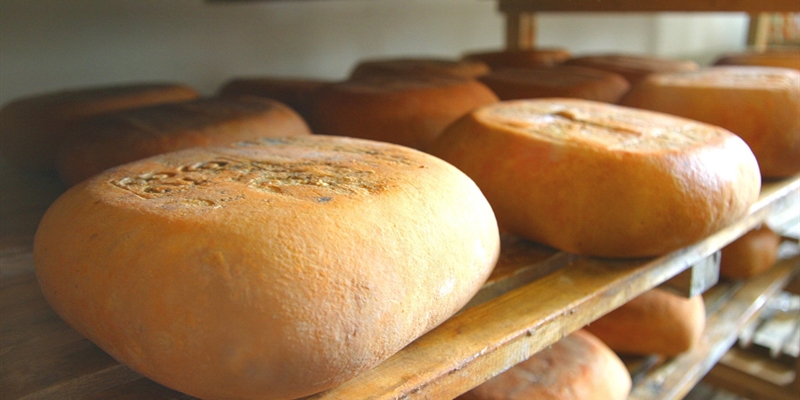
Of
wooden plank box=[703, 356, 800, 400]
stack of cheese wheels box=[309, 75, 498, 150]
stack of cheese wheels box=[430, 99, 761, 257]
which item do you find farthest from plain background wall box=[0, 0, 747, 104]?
wooden plank box=[703, 356, 800, 400]

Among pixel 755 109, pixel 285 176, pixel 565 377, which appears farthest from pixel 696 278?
pixel 285 176

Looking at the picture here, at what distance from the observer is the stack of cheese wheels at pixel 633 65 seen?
6.55ft

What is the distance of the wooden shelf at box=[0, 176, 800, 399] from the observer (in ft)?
2.43

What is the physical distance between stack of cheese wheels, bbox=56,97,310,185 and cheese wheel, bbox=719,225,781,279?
4.55 ft

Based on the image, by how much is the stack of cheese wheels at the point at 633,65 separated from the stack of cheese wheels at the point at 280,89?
0.92 metres

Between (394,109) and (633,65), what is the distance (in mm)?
1054

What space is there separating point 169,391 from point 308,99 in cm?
99

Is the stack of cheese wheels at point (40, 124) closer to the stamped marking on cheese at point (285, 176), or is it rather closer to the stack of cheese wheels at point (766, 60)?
the stamped marking on cheese at point (285, 176)

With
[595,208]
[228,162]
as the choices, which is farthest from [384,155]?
[595,208]

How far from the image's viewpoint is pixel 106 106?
142 centimetres

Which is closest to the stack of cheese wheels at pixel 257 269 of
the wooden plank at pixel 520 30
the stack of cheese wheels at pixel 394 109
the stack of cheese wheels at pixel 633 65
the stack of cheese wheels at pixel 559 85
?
the stack of cheese wheels at pixel 394 109

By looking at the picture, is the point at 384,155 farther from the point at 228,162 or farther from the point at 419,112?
the point at 419,112

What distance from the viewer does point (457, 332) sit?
33.9 inches

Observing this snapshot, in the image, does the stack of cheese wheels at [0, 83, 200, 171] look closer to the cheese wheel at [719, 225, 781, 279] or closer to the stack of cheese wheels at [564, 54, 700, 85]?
the stack of cheese wheels at [564, 54, 700, 85]
